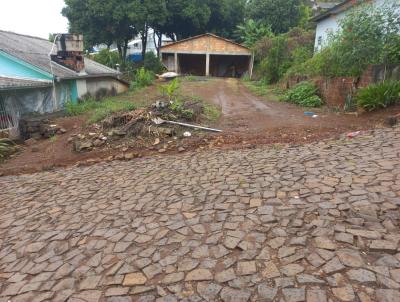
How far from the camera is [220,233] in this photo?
3.79 metres

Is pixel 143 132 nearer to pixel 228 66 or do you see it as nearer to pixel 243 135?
pixel 243 135

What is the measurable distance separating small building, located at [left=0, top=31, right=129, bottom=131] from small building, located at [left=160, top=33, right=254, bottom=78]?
41.4 feet

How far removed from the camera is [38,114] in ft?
43.9

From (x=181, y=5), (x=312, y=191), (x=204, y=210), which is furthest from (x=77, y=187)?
(x=181, y=5)

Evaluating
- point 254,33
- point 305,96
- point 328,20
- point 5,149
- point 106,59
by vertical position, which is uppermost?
point 254,33

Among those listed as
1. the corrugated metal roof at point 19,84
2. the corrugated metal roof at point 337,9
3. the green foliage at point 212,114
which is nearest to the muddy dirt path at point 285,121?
the green foliage at point 212,114

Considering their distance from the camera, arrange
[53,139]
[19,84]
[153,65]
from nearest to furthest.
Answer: [53,139] → [19,84] → [153,65]

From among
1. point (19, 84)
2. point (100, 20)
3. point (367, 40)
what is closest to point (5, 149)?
point (19, 84)

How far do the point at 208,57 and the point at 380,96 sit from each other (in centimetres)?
2219

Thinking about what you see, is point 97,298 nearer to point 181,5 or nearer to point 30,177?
point 30,177

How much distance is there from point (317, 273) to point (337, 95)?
10135 millimetres

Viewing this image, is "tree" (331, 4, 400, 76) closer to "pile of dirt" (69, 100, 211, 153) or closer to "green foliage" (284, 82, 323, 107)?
"green foliage" (284, 82, 323, 107)

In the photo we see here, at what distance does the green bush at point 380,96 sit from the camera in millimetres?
8706

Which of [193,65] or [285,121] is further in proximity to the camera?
[193,65]
